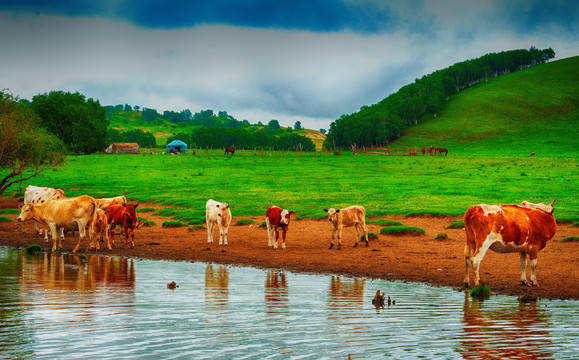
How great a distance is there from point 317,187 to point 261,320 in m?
39.5

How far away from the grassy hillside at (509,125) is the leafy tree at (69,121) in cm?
7828

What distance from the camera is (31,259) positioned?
21922 mm

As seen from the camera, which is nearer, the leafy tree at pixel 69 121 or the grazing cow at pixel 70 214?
the grazing cow at pixel 70 214

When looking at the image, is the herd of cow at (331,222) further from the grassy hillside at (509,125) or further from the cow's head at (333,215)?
the grassy hillside at (509,125)

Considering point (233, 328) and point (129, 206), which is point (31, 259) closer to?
point (129, 206)

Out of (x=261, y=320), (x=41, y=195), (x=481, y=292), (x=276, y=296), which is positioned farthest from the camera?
(x=41, y=195)

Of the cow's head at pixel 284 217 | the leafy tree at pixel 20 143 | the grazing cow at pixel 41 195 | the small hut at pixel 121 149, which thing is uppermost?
the small hut at pixel 121 149

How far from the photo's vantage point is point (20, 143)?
43.8 meters

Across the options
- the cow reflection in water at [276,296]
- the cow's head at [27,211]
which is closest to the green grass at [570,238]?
the cow reflection in water at [276,296]

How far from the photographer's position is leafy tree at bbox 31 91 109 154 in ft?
360

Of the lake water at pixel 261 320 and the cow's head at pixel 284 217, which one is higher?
the cow's head at pixel 284 217

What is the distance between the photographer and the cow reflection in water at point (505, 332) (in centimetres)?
982

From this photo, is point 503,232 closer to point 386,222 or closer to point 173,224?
point 386,222

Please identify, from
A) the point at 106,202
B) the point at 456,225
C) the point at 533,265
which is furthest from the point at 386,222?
the point at 106,202
